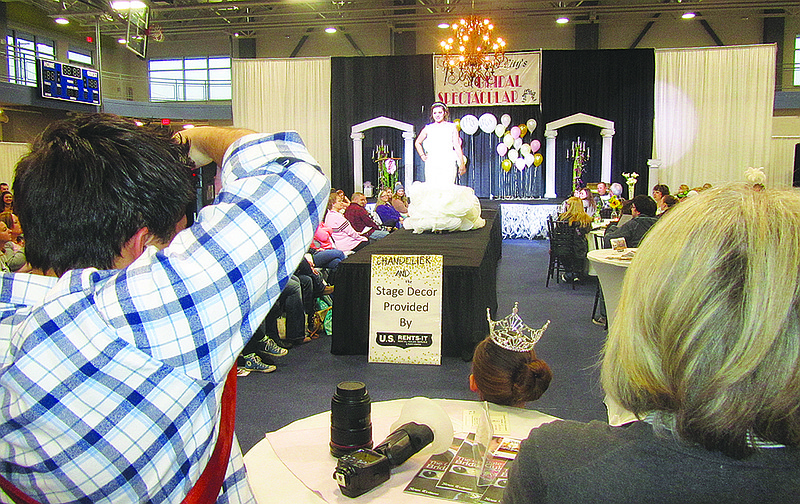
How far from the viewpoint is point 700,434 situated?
0.70 metres

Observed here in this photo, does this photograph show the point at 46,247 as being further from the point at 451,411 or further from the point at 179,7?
the point at 179,7

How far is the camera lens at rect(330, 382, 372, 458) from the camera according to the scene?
145 centimetres

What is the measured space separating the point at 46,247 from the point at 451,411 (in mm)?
1297

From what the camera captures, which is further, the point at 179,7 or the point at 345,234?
the point at 179,7

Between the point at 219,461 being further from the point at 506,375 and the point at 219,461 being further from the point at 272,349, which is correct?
the point at 272,349

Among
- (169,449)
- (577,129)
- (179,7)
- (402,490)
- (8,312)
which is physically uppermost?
(179,7)

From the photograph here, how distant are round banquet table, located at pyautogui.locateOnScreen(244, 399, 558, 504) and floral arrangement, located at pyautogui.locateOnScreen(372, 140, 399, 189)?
11.4 m

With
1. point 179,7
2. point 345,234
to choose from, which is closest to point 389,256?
point 345,234

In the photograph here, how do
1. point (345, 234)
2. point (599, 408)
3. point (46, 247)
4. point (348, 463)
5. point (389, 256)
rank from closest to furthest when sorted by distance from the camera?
point (46, 247), point (348, 463), point (599, 408), point (389, 256), point (345, 234)

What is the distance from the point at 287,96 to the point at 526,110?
5269mm

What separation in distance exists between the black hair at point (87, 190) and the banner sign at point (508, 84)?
12.1 metres

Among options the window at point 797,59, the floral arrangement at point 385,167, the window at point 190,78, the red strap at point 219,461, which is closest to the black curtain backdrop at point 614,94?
the floral arrangement at point 385,167

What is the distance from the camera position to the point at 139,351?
66cm

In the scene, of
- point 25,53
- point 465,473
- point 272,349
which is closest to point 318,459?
point 465,473
